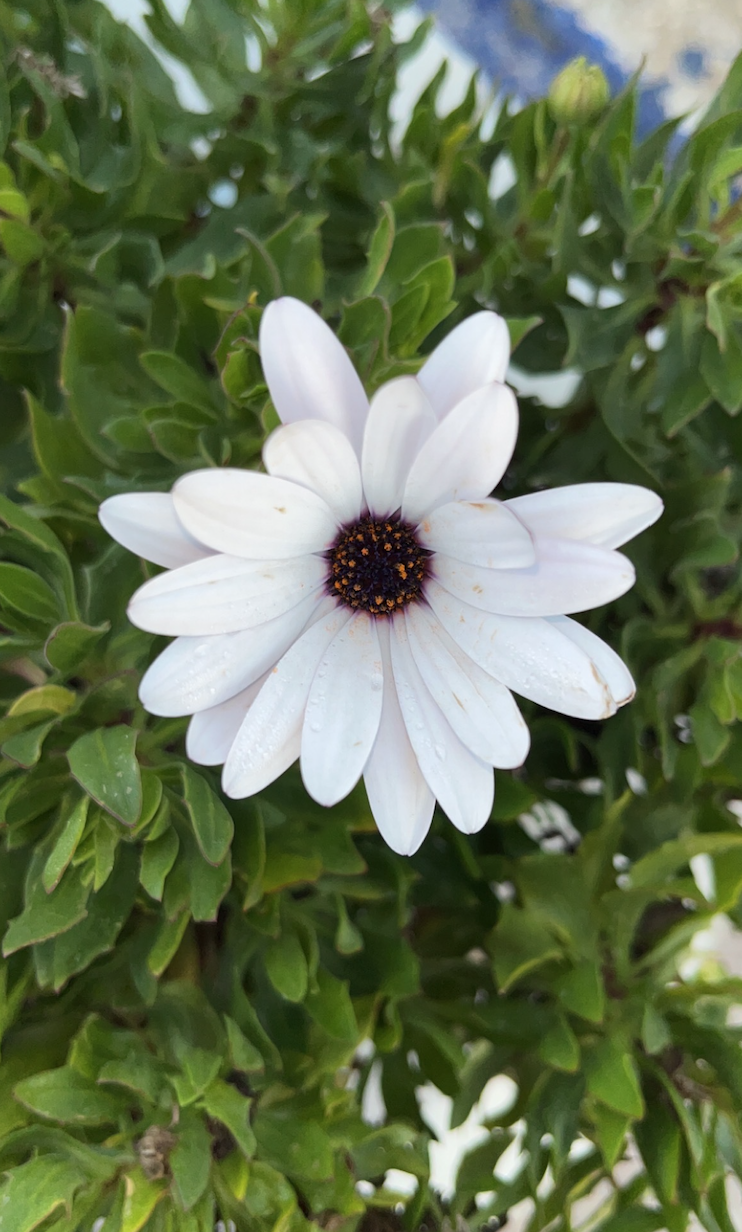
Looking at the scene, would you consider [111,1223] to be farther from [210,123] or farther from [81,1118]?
[210,123]

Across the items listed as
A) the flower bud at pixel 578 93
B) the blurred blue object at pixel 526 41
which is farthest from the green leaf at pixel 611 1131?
the blurred blue object at pixel 526 41

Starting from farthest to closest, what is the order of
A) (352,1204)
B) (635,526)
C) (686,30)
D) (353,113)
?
(686,30) → (353,113) → (352,1204) → (635,526)

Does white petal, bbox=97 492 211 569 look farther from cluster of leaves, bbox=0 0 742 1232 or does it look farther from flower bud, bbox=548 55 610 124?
flower bud, bbox=548 55 610 124

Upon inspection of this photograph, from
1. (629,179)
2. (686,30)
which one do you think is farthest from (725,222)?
(686,30)

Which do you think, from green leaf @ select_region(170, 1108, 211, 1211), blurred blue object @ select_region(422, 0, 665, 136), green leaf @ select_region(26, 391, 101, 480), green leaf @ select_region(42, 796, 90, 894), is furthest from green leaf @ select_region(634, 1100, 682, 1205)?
blurred blue object @ select_region(422, 0, 665, 136)

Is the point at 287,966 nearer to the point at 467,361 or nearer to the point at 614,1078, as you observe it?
the point at 614,1078

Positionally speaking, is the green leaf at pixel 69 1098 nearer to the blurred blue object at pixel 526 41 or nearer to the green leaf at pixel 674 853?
the green leaf at pixel 674 853

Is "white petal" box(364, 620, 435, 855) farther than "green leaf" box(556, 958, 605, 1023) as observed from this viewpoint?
No
